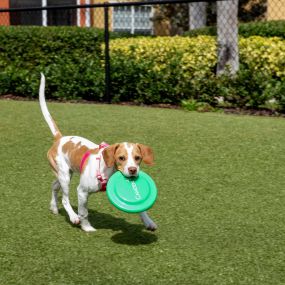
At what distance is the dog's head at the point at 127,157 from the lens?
4.66m

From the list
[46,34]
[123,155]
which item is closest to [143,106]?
[46,34]

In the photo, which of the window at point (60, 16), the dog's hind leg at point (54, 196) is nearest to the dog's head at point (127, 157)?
the dog's hind leg at point (54, 196)

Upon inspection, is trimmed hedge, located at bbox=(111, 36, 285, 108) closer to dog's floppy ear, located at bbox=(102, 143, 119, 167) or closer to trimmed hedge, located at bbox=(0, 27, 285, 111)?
trimmed hedge, located at bbox=(0, 27, 285, 111)

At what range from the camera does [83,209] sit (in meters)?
5.08

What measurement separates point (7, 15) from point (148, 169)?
15.2 metres

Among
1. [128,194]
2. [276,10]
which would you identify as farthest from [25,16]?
[128,194]

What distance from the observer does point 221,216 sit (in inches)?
219

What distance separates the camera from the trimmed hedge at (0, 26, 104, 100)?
12.0 metres

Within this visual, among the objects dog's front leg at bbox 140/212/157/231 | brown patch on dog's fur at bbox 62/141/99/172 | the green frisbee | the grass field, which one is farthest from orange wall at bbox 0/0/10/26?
the green frisbee

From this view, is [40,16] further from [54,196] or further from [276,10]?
[54,196]

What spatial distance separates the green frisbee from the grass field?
32 centimetres

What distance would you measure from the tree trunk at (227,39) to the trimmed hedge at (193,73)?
0.12 m

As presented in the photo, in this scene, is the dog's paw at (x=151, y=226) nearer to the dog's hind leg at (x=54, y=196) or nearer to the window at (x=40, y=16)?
the dog's hind leg at (x=54, y=196)

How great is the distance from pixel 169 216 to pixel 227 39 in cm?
659
